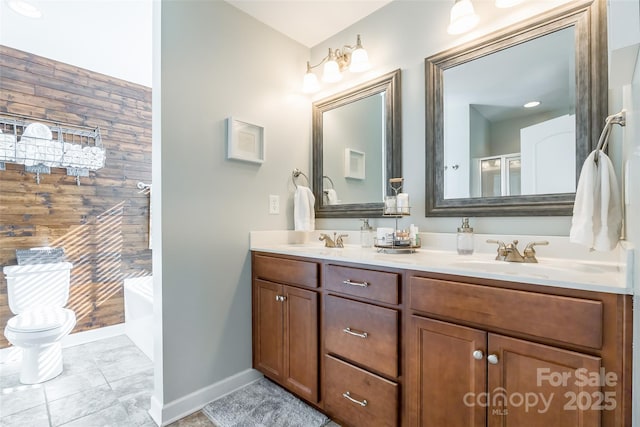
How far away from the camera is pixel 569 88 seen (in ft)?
4.16

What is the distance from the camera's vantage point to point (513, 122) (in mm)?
→ 1412

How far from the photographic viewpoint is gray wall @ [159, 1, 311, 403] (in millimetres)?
1589

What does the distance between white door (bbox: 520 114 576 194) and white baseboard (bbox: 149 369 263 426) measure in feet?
6.22

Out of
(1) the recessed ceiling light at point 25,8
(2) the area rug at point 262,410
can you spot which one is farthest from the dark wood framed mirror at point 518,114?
(1) the recessed ceiling light at point 25,8

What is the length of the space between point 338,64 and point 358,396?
6.55ft

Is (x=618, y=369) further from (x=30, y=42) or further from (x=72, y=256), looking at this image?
(x=30, y=42)

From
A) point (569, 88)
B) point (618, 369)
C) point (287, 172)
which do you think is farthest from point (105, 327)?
point (569, 88)

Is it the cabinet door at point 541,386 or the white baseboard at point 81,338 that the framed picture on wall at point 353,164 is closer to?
the cabinet door at point 541,386

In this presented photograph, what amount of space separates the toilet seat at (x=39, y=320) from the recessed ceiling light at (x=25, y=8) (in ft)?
6.43

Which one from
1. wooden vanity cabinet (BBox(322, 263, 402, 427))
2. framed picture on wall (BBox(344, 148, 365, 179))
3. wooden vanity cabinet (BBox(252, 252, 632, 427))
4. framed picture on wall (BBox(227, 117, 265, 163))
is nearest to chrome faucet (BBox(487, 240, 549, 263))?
wooden vanity cabinet (BBox(252, 252, 632, 427))

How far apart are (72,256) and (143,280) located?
1.90ft

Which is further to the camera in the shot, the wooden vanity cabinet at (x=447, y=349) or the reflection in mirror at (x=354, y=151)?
the reflection in mirror at (x=354, y=151)

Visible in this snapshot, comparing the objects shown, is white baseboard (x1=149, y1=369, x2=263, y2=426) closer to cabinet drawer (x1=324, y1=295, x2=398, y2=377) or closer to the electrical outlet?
cabinet drawer (x1=324, y1=295, x2=398, y2=377)

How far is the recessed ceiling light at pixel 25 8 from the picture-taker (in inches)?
69.9
